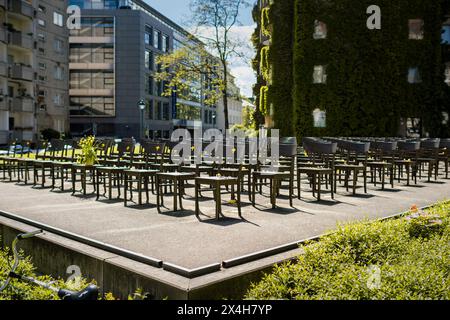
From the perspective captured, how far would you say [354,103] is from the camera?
3044 centimetres

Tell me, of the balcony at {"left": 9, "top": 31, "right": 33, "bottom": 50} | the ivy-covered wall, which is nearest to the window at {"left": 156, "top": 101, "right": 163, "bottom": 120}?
the balcony at {"left": 9, "top": 31, "right": 33, "bottom": 50}

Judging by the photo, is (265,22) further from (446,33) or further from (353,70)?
(446,33)

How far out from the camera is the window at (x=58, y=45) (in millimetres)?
49138

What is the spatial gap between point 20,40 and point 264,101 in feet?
65.4

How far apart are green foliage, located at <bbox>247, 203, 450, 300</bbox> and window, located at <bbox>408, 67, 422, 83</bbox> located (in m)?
28.1

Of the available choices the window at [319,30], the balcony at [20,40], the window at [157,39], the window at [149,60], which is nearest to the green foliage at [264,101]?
the window at [319,30]

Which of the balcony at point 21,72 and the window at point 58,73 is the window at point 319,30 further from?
the window at point 58,73

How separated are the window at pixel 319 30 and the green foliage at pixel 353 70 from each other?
313mm

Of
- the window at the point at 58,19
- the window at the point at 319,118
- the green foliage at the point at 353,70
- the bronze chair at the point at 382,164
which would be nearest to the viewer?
the bronze chair at the point at 382,164

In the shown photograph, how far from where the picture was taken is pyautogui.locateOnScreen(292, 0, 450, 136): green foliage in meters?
30.5

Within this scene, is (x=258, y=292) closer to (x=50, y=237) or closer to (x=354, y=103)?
(x=50, y=237)

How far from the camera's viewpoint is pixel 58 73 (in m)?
50.1
